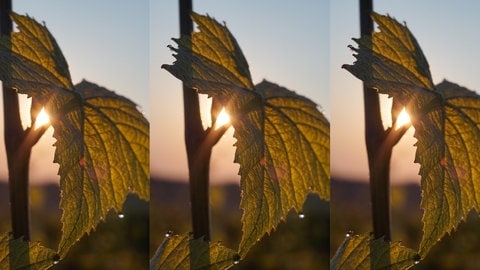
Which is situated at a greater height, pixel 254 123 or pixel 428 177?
pixel 254 123

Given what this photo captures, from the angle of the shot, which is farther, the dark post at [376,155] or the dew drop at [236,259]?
the dew drop at [236,259]

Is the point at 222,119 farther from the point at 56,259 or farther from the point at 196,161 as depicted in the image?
the point at 56,259

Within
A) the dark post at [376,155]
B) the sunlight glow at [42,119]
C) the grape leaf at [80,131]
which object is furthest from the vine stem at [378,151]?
the sunlight glow at [42,119]

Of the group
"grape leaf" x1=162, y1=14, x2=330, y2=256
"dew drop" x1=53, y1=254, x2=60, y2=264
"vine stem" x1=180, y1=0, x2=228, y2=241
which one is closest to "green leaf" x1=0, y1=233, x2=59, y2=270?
"dew drop" x1=53, y1=254, x2=60, y2=264

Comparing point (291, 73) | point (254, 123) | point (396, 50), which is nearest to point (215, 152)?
point (254, 123)

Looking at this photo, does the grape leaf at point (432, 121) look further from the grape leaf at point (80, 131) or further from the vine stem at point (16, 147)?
the vine stem at point (16, 147)

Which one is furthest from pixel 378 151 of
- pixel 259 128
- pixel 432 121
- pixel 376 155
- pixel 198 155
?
pixel 198 155

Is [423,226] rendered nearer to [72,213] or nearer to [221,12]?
[221,12]
